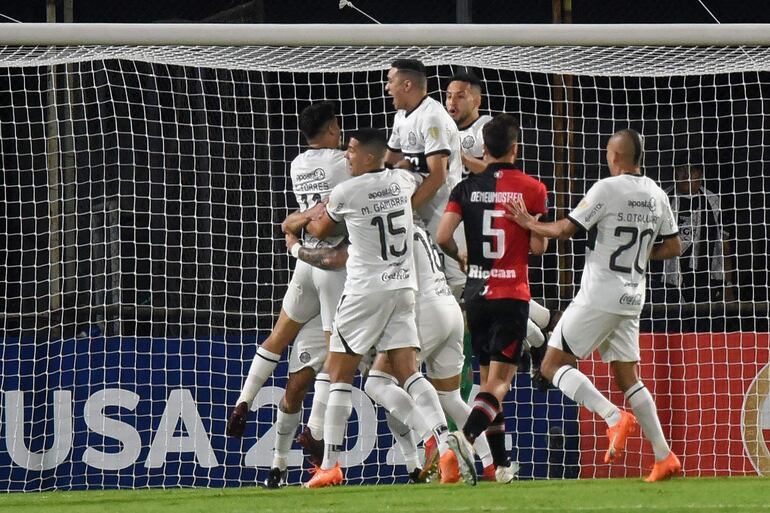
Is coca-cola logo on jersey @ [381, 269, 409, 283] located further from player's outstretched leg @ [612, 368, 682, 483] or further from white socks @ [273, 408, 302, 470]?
white socks @ [273, 408, 302, 470]

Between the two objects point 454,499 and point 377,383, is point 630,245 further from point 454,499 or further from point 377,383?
point 454,499

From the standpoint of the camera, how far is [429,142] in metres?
7.92

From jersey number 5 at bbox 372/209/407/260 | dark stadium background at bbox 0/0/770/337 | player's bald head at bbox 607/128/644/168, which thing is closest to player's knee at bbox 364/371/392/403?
jersey number 5 at bbox 372/209/407/260

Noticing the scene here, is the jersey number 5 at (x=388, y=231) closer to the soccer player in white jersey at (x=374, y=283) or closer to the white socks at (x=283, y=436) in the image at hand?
the soccer player in white jersey at (x=374, y=283)

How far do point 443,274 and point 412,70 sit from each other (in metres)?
1.12

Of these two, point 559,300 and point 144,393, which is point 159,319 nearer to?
point 144,393

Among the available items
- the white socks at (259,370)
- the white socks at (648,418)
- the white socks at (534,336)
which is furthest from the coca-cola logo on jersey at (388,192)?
the white socks at (534,336)

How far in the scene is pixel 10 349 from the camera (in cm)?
968

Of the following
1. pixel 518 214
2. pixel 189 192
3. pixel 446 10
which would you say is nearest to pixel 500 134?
pixel 518 214

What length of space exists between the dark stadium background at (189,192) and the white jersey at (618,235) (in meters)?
2.23

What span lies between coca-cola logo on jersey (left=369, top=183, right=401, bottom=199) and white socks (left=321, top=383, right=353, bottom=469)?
0.95 m

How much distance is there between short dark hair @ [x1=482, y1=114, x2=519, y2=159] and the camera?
753cm

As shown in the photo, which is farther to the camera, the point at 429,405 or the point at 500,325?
the point at 500,325

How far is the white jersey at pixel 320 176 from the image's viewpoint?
8.11 metres
